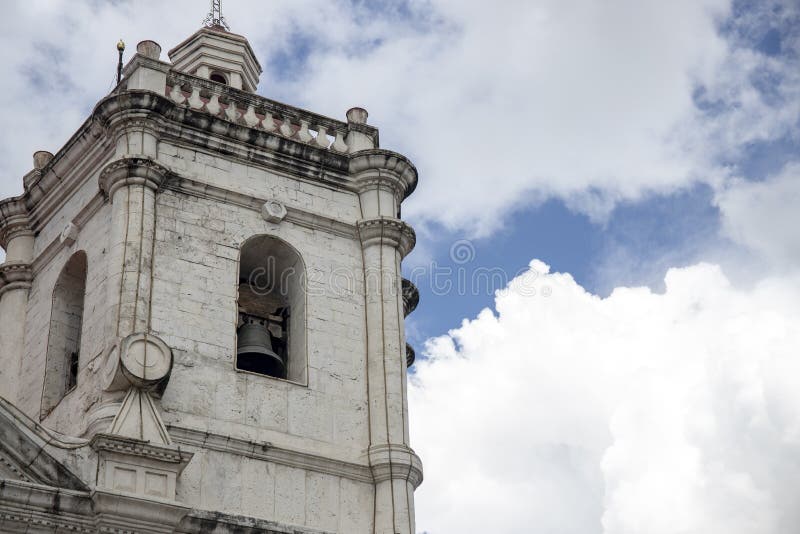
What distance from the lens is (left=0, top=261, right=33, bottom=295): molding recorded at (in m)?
22.3

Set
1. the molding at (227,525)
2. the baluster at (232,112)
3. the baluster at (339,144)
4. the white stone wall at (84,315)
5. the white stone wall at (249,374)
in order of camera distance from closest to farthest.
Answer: the molding at (227,525) → the white stone wall at (249,374) → the white stone wall at (84,315) → the baluster at (232,112) → the baluster at (339,144)

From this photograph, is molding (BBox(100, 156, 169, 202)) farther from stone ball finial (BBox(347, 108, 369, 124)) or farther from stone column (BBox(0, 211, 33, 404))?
stone ball finial (BBox(347, 108, 369, 124))

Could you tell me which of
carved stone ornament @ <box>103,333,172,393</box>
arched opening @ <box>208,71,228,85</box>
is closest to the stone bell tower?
A: carved stone ornament @ <box>103,333,172,393</box>

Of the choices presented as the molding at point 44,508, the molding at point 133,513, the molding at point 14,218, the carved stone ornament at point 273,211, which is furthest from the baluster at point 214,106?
the molding at point 44,508

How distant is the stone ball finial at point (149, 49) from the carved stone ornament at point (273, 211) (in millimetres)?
2638

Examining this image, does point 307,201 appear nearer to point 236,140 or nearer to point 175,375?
point 236,140

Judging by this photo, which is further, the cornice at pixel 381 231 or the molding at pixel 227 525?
the cornice at pixel 381 231

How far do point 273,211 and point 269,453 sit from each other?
3.69 m

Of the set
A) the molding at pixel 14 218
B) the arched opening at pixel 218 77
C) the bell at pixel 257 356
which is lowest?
the bell at pixel 257 356

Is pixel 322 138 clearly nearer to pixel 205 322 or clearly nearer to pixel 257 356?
pixel 257 356

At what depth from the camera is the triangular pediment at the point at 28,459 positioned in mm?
16875

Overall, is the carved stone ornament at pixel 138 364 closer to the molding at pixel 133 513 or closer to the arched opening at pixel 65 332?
the molding at pixel 133 513

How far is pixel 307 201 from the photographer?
2177cm

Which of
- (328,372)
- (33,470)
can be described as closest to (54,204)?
(328,372)
